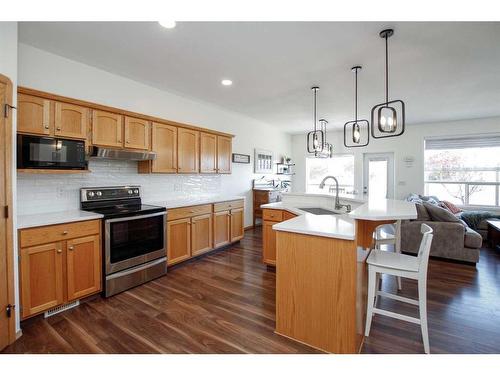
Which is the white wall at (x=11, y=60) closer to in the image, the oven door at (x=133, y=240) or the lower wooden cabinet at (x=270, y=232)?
the oven door at (x=133, y=240)

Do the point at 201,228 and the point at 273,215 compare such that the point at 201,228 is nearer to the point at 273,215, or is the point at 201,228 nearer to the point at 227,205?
the point at 227,205

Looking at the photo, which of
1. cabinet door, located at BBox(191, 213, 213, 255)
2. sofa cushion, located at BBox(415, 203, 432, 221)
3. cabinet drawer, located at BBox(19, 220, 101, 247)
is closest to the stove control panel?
cabinet drawer, located at BBox(19, 220, 101, 247)

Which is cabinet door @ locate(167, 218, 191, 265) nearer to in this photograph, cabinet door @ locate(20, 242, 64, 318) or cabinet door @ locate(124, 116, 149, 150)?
cabinet door @ locate(124, 116, 149, 150)

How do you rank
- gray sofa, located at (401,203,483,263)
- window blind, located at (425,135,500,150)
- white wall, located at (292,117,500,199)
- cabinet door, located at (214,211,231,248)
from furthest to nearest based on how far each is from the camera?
white wall, located at (292,117,500,199) < window blind, located at (425,135,500,150) < cabinet door, located at (214,211,231,248) < gray sofa, located at (401,203,483,263)

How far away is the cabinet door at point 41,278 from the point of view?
7.01 feet

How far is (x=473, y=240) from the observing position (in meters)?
3.56

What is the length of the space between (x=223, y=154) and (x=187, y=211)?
1484 mm

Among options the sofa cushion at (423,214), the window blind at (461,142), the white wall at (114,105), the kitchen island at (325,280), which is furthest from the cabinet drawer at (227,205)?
the window blind at (461,142)

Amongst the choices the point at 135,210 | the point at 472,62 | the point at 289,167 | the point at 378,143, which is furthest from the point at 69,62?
the point at 378,143

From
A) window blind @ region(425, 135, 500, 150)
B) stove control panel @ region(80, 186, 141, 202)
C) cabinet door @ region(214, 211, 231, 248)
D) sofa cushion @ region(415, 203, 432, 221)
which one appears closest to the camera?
stove control panel @ region(80, 186, 141, 202)

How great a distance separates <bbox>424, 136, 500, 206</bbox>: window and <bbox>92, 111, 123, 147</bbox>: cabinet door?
674 cm

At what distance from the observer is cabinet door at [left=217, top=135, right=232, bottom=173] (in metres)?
4.60

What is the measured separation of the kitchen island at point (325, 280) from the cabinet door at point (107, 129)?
222 cm

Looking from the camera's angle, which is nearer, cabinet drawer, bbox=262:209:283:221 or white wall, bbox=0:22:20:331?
white wall, bbox=0:22:20:331
